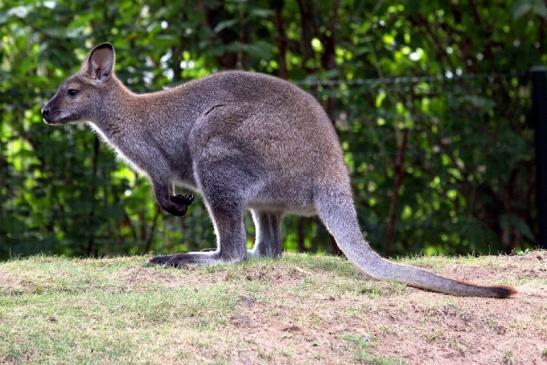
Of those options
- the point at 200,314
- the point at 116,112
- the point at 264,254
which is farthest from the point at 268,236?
the point at 200,314

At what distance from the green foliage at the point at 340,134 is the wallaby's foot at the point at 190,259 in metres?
3.25

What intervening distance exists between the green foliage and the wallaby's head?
2.24 metres

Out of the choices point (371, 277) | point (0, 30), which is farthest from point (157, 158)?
point (0, 30)

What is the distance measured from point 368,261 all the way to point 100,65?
113 inches

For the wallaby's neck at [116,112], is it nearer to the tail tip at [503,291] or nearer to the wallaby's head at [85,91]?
the wallaby's head at [85,91]

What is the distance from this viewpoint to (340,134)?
397 inches

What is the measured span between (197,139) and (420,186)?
12.9 ft

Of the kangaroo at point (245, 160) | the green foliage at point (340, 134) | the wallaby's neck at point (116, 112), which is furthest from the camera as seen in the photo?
the green foliage at point (340, 134)

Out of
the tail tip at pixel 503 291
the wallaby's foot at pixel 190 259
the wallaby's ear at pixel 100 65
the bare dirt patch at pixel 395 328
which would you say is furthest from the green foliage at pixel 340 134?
the bare dirt patch at pixel 395 328

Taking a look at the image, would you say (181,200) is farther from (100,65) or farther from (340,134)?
(340,134)

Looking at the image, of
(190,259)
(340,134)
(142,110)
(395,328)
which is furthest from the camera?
(340,134)

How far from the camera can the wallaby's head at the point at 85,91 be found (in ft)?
24.4

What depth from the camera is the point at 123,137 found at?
7211mm

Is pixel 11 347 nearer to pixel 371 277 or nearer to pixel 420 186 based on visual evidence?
pixel 371 277
